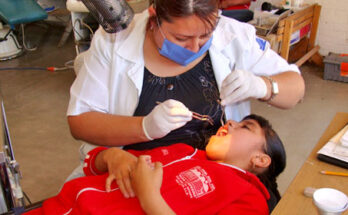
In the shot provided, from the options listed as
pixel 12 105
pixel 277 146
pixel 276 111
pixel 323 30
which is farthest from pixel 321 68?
pixel 12 105

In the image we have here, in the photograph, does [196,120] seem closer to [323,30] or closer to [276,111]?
[276,111]

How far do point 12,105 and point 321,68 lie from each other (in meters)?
3.49

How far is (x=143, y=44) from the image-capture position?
1.54 m

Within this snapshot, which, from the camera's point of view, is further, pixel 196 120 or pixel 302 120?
pixel 302 120

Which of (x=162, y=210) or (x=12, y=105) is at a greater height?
(x=162, y=210)

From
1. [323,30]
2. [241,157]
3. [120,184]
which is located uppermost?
[120,184]

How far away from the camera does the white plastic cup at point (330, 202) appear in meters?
0.80

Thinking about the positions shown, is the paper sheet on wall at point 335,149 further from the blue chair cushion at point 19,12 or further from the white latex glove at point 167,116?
the blue chair cushion at point 19,12

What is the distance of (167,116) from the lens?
1245 millimetres

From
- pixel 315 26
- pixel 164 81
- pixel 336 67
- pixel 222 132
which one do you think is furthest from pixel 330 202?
pixel 315 26

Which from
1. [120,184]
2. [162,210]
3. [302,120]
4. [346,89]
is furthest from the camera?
[346,89]

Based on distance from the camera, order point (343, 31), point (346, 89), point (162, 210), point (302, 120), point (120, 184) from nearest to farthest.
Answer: point (162, 210) → point (120, 184) → point (302, 120) → point (346, 89) → point (343, 31)

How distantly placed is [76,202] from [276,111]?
2.52 meters

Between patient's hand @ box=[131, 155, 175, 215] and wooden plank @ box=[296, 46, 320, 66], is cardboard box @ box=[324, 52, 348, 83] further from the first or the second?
patient's hand @ box=[131, 155, 175, 215]
